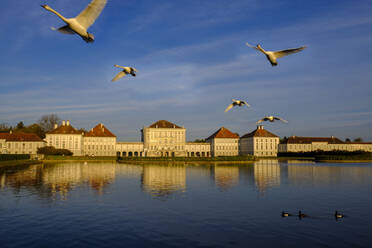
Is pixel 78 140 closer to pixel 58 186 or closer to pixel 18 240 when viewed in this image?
pixel 58 186

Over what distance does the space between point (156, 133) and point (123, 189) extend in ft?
260

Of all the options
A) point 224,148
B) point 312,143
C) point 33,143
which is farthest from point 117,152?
point 312,143

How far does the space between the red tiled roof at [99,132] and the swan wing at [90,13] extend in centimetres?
9428

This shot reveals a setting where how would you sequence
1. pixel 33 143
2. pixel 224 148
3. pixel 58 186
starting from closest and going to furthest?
pixel 58 186 → pixel 33 143 → pixel 224 148

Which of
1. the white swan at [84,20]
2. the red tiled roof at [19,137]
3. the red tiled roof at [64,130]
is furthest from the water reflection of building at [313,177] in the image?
the red tiled roof at [19,137]

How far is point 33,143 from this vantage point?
8881 cm

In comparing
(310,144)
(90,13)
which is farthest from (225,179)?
(310,144)

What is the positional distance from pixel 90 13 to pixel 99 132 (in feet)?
313

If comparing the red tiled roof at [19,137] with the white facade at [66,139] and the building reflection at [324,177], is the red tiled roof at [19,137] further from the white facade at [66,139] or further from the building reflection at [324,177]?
the building reflection at [324,177]

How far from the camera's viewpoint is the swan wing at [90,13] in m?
7.36

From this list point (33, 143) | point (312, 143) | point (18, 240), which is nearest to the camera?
point (18, 240)

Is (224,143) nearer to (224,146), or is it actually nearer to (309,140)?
(224,146)

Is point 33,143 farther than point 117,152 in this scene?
No

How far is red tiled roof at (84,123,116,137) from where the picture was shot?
323 ft
